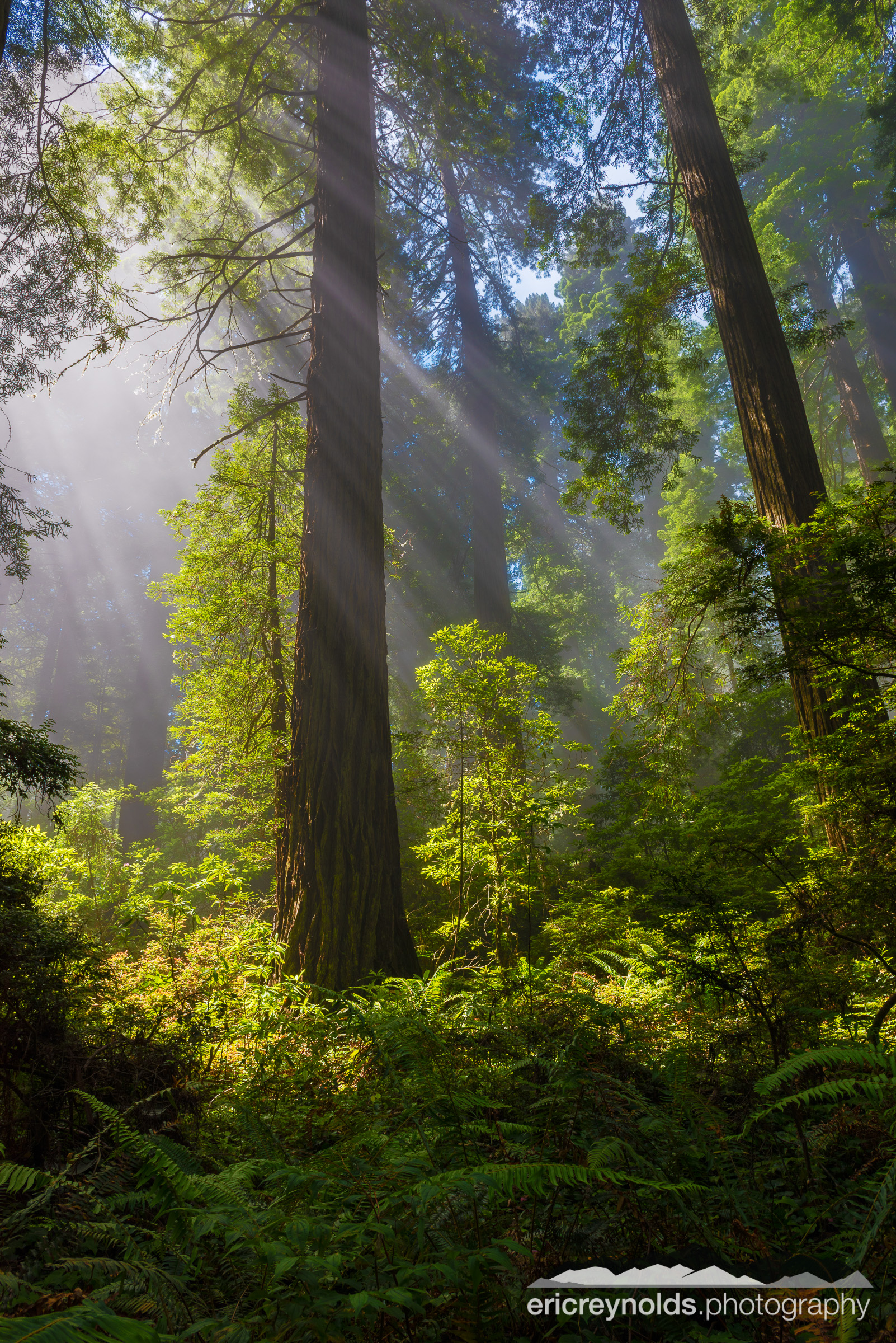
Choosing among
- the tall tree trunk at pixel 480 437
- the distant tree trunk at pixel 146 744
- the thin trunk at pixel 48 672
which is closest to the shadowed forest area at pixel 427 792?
the tall tree trunk at pixel 480 437

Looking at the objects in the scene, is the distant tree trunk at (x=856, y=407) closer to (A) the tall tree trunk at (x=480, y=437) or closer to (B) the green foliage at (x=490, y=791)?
(A) the tall tree trunk at (x=480, y=437)

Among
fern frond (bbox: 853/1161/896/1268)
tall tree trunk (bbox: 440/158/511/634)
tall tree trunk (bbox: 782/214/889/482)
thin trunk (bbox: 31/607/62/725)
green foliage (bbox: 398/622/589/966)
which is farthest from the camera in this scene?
thin trunk (bbox: 31/607/62/725)

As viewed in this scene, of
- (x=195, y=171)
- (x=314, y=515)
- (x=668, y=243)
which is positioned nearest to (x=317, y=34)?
(x=195, y=171)

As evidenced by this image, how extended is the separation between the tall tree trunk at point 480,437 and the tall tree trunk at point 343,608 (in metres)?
8.71

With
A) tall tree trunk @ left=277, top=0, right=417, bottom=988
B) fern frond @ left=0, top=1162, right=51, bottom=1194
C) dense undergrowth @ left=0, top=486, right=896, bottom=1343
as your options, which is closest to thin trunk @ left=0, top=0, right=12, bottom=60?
tall tree trunk @ left=277, top=0, right=417, bottom=988

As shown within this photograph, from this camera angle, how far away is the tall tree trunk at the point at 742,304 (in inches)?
211

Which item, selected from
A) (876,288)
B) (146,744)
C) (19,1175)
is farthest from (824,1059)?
(876,288)

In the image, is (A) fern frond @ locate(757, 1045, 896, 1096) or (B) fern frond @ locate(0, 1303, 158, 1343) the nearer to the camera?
(B) fern frond @ locate(0, 1303, 158, 1343)

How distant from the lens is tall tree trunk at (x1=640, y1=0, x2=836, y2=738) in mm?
5371

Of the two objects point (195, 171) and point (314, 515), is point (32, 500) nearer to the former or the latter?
point (195, 171)

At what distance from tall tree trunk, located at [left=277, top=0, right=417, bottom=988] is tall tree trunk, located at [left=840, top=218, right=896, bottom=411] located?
60.0 feet

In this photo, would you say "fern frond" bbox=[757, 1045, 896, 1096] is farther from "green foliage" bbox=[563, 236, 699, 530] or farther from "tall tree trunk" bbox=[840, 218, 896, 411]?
"tall tree trunk" bbox=[840, 218, 896, 411]

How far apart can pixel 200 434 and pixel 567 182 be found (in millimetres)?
30802

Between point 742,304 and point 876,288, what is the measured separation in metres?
18.1
